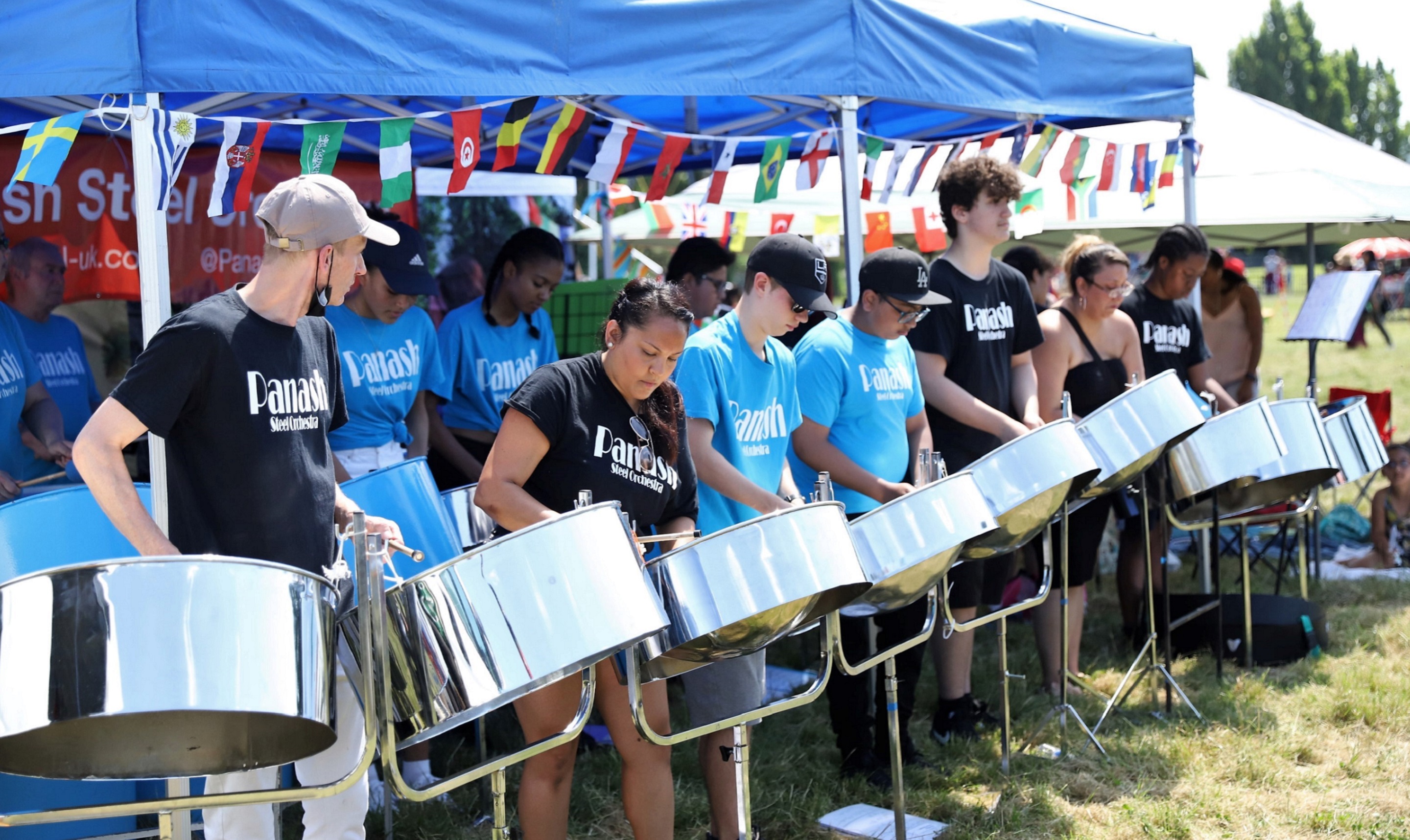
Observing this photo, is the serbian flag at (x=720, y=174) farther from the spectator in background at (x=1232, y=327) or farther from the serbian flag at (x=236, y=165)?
the spectator in background at (x=1232, y=327)

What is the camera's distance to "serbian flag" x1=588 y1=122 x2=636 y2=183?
2.78m

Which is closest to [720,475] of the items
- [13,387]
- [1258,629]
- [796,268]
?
[796,268]

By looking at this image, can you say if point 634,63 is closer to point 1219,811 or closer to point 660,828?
point 660,828

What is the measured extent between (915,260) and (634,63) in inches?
26.7

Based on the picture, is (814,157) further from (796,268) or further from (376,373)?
(376,373)

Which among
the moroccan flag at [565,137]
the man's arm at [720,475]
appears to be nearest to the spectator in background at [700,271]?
the moroccan flag at [565,137]

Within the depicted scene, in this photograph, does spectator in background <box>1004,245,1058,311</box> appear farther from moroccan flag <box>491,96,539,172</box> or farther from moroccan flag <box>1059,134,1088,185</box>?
moroccan flag <box>491,96,539,172</box>

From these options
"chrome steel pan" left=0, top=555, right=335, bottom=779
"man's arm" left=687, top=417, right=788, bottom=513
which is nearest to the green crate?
"man's arm" left=687, top=417, right=788, bottom=513

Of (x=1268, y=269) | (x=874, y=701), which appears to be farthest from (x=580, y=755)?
(x=1268, y=269)

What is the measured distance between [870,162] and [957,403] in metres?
0.84

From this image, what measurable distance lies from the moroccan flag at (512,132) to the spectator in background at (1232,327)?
287 cm

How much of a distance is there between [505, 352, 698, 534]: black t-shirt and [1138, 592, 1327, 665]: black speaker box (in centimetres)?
213

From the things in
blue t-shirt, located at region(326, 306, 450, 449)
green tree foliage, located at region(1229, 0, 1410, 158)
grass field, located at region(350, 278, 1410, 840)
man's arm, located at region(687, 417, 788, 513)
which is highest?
green tree foliage, located at region(1229, 0, 1410, 158)

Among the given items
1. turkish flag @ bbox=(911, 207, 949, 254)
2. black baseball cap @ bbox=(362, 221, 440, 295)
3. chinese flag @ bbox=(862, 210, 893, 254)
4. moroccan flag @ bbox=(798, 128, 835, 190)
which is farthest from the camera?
turkish flag @ bbox=(911, 207, 949, 254)
